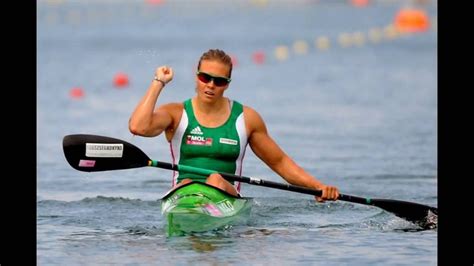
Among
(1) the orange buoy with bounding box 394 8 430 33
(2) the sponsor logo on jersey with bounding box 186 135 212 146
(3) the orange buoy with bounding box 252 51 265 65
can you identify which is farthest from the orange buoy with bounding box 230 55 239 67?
(2) the sponsor logo on jersey with bounding box 186 135 212 146

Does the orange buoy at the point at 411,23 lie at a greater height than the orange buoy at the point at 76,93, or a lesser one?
greater

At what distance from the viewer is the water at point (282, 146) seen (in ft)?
36.6

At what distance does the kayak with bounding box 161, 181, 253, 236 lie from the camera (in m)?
11.3

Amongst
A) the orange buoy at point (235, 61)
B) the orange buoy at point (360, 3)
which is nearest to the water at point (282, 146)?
the orange buoy at point (235, 61)

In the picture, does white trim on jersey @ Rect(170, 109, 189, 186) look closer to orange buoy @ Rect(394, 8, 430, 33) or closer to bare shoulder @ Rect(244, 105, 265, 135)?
bare shoulder @ Rect(244, 105, 265, 135)

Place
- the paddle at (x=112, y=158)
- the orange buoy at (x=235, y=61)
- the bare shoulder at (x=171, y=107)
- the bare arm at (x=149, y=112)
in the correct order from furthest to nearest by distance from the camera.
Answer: the orange buoy at (x=235, y=61)
the bare shoulder at (x=171, y=107)
the paddle at (x=112, y=158)
the bare arm at (x=149, y=112)

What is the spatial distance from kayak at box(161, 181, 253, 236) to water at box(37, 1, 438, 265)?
0.36ft

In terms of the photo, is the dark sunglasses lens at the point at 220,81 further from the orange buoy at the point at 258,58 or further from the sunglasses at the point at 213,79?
the orange buoy at the point at 258,58

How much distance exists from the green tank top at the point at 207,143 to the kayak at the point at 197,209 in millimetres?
414

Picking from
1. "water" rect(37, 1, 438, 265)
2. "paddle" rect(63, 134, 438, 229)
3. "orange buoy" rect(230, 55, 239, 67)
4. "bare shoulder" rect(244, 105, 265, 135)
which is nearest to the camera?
"water" rect(37, 1, 438, 265)

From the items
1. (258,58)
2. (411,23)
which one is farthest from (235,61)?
(411,23)

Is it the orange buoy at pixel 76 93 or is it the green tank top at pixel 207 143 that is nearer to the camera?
the green tank top at pixel 207 143

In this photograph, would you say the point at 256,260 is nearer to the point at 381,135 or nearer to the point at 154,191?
the point at 154,191
